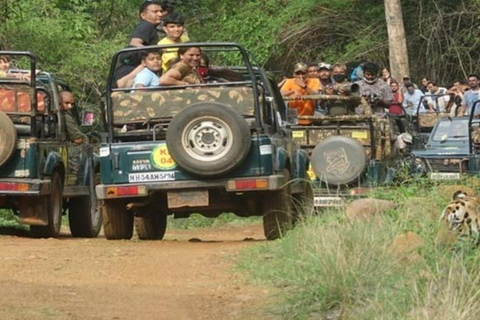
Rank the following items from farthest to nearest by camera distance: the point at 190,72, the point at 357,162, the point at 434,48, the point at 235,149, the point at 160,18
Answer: the point at 434,48 → the point at 357,162 → the point at 160,18 → the point at 190,72 → the point at 235,149

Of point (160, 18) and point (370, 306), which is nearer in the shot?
point (370, 306)

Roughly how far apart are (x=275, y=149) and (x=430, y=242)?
4258 millimetres

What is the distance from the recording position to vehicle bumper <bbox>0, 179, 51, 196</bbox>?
14453mm

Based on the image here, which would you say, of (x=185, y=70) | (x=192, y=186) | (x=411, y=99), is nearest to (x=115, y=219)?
(x=192, y=186)

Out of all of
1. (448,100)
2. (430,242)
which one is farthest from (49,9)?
(430,242)

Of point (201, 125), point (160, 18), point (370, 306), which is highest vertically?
point (160, 18)

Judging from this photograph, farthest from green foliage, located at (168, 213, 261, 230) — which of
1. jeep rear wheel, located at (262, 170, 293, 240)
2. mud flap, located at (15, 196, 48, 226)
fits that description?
jeep rear wheel, located at (262, 170, 293, 240)

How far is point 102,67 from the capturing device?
2625 centimetres

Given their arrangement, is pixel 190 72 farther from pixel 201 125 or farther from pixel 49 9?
pixel 49 9

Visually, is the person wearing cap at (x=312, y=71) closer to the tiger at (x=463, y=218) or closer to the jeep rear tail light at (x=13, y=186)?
the jeep rear tail light at (x=13, y=186)

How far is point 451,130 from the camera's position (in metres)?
21.1

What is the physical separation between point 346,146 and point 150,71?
3.24m

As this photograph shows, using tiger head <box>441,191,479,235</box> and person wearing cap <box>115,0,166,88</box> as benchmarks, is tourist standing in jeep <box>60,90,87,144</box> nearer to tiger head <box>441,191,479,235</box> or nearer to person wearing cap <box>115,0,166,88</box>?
person wearing cap <box>115,0,166,88</box>

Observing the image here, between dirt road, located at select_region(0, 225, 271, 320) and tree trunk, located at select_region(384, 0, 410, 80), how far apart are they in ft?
50.4
